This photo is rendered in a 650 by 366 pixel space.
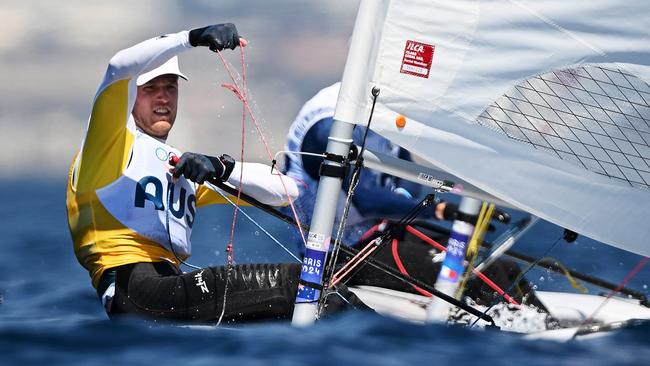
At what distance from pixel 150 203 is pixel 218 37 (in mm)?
683

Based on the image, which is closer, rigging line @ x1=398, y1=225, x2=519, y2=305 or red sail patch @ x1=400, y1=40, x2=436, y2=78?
red sail patch @ x1=400, y1=40, x2=436, y2=78

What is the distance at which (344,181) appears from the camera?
3963 mm

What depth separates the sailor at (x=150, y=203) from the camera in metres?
3.45

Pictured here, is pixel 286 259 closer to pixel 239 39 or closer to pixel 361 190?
pixel 361 190

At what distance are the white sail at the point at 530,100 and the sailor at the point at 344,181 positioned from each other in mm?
732

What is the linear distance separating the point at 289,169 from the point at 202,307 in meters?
0.77

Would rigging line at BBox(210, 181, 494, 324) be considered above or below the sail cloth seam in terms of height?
below

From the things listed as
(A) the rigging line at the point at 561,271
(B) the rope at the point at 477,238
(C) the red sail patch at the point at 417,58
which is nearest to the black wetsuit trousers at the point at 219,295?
(B) the rope at the point at 477,238

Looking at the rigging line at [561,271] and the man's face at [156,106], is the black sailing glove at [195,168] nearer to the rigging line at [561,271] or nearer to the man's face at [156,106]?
the man's face at [156,106]

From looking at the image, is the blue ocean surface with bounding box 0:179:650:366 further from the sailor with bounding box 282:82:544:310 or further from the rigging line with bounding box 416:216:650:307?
the sailor with bounding box 282:82:544:310

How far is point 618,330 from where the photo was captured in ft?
11.4

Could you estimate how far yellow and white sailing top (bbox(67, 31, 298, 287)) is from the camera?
358 cm

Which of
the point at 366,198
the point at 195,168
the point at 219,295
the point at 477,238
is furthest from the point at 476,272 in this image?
the point at 195,168

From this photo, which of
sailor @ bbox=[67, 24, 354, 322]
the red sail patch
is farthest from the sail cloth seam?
sailor @ bbox=[67, 24, 354, 322]
